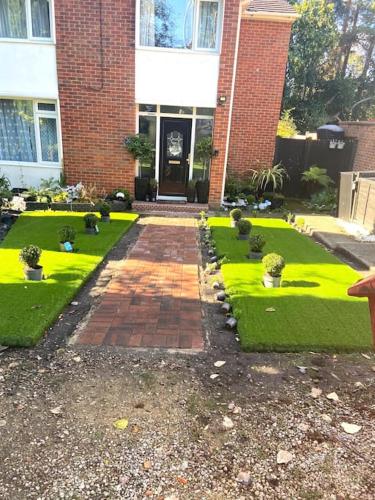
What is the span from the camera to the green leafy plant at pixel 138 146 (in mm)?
10430

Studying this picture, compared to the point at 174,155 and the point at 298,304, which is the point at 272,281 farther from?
the point at 174,155

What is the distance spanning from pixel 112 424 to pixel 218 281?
3107 mm

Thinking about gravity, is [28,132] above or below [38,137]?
above

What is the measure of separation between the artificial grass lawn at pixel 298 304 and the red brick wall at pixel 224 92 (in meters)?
4.13

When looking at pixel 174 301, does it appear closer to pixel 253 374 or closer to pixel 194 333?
pixel 194 333

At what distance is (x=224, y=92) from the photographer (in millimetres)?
10148

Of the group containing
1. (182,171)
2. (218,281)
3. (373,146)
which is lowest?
(218,281)

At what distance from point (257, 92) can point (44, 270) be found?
958 centimetres

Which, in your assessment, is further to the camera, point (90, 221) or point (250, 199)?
point (250, 199)

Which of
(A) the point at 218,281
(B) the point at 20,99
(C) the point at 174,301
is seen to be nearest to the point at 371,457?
(C) the point at 174,301

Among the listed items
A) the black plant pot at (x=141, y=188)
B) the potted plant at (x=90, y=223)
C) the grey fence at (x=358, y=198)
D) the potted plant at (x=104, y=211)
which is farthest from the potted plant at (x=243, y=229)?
the black plant pot at (x=141, y=188)

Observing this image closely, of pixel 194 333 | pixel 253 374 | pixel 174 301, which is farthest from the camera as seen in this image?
pixel 174 301

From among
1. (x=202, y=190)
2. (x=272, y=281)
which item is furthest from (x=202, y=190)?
(x=272, y=281)

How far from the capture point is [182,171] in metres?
11.2
